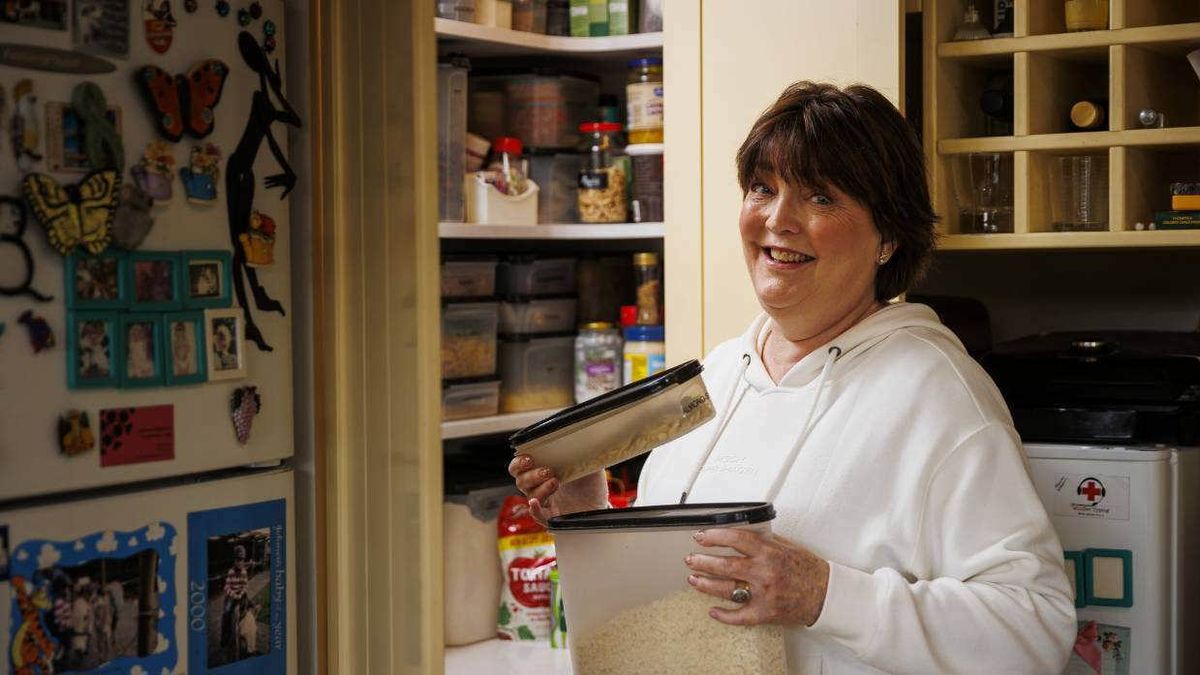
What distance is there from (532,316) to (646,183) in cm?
33

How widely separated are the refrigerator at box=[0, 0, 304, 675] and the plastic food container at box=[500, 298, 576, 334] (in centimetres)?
99

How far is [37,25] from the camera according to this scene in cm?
119

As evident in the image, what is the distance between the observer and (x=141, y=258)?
129cm

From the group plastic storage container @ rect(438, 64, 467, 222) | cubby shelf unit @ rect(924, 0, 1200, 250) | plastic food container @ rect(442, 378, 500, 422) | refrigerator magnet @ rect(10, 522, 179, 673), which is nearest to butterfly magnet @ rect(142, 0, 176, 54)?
refrigerator magnet @ rect(10, 522, 179, 673)

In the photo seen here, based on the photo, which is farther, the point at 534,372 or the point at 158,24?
the point at 534,372

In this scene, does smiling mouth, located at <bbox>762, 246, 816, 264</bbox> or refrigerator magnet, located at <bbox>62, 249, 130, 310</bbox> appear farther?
smiling mouth, located at <bbox>762, 246, 816, 264</bbox>

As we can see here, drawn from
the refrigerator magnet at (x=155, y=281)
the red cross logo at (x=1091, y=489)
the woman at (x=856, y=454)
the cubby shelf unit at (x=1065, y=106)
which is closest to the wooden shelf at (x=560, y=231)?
the cubby shelf unit at (x=1065, y=106)

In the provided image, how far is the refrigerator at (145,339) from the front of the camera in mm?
1203

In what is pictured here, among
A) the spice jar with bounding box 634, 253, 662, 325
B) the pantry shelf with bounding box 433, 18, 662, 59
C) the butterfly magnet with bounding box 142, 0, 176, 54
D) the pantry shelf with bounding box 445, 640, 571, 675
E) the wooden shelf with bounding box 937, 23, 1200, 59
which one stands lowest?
the pantry shelf with bounding box 445, 640, 571, 675

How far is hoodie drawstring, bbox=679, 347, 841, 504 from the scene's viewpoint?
153 centimetres

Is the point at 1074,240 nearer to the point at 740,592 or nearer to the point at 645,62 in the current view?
the point at 645,62

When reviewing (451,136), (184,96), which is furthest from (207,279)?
(451,136)

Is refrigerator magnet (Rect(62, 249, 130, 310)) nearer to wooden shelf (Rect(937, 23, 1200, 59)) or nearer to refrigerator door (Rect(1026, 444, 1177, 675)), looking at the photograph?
refrigerator door (Rect(1026, 444, 1177, 675))

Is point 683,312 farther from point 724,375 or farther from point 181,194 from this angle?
point 181,194
